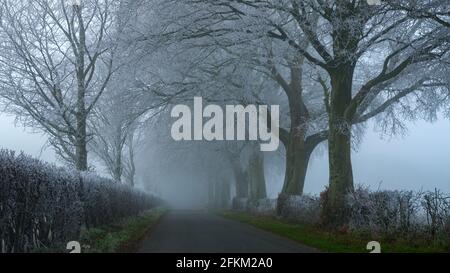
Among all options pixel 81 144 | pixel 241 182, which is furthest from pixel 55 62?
pixel 241 182

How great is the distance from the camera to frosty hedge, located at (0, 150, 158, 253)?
369 inches

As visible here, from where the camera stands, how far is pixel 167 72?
25594mm

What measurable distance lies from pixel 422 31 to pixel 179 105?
1413 centimetres

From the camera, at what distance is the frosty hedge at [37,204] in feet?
30.8

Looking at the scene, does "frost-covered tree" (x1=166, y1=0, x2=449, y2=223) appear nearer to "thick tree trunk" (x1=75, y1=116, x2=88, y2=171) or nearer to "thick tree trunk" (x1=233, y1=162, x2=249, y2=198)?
"thick tree trunk" (x1=75, y1=116, x2=88, y2=171)

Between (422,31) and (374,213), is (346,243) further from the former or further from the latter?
(422,31)

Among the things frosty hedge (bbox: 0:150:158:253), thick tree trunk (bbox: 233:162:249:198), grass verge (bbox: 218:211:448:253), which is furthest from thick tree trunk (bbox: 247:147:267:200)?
frosty hedge (bbox: 0:150:158:253)

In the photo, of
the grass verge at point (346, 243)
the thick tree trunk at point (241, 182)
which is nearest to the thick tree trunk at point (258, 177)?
the thick tree trunk at point (241, 182)

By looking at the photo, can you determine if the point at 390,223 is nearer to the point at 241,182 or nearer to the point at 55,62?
the point at 55,62

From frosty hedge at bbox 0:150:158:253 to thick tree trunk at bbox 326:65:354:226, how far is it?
8881 mm

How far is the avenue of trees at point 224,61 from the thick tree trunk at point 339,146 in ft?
0.13

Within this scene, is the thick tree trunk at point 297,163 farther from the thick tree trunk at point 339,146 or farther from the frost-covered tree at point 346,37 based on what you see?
the thick tree trunk at point 339,146

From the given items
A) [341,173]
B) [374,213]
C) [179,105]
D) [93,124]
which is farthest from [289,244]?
[93,124]

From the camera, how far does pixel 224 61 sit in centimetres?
2498
